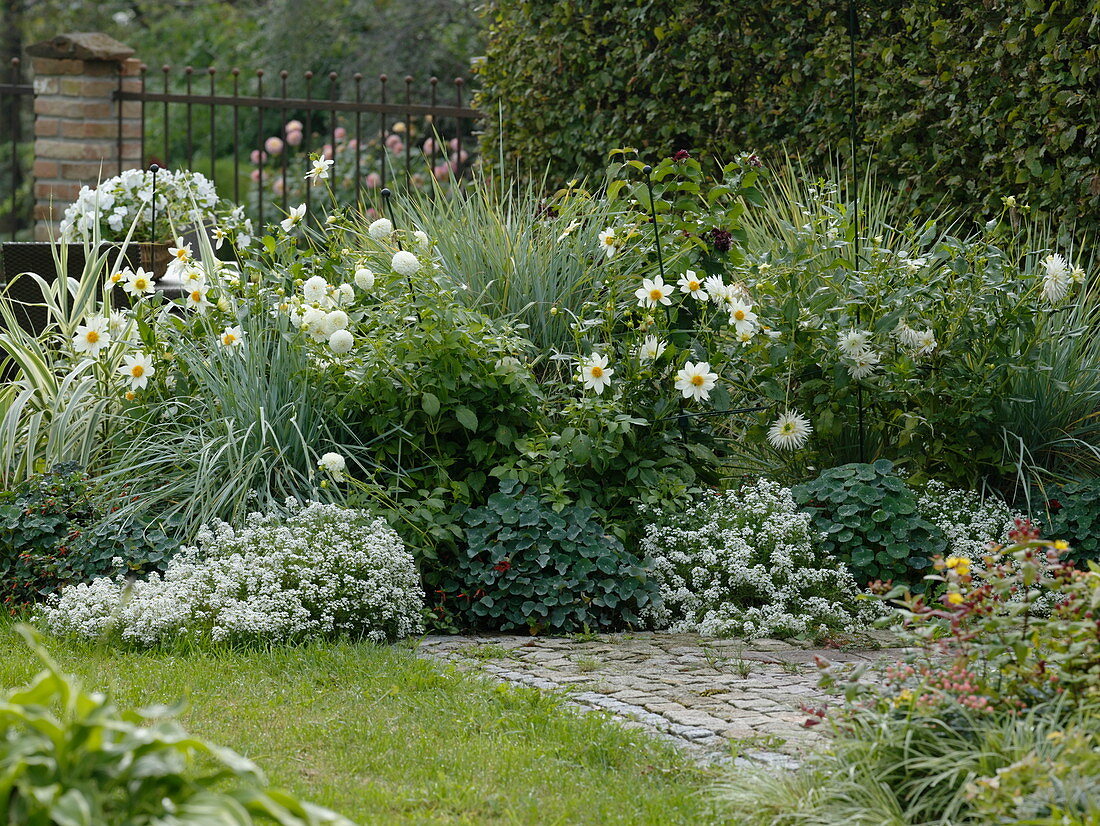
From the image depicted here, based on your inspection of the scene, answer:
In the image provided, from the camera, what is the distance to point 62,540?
14.0ft

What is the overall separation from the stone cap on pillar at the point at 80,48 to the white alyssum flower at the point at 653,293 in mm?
5553

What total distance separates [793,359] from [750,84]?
2.56m

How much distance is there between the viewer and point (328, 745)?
287cm

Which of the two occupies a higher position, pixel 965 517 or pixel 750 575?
pixel 965 517

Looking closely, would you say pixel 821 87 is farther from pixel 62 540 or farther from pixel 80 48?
pixel 80 48

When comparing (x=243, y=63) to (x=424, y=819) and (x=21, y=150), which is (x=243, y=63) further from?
(x=424, y=819)

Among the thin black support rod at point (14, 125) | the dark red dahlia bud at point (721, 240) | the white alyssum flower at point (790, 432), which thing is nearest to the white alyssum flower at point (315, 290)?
the dark red dahlia bud at point (721, 240)

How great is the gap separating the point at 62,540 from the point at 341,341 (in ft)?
3.96

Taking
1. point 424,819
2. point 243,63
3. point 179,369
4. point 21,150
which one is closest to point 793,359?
point 179,369

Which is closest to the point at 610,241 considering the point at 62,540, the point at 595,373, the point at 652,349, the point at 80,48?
the point at 652,349

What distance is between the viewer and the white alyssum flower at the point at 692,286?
452 cm

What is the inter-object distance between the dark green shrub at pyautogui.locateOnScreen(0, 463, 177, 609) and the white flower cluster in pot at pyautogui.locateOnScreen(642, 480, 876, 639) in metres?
1.72

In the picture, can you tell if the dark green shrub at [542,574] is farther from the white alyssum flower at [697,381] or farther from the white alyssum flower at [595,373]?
the white alyssum flower at [697,381]

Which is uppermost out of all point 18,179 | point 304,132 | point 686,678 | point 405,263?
point 304,132
